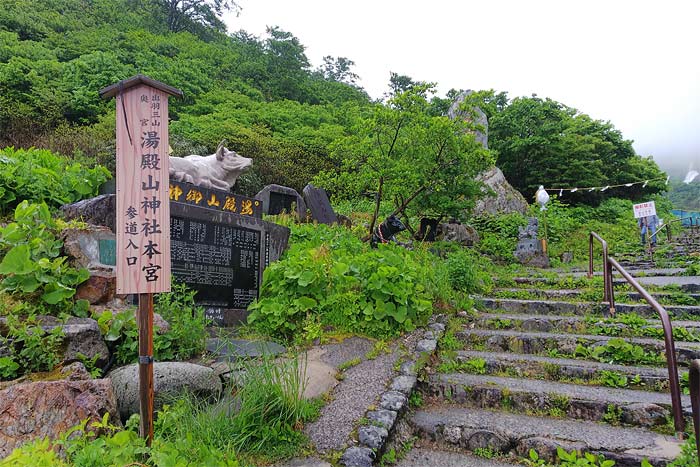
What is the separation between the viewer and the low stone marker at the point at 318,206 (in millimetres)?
11688

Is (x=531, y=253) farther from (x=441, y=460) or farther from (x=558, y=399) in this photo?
(x=441, y=460)

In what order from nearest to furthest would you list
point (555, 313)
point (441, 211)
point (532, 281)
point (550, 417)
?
point (550, 417) → point (555, 313) → point (532, 281) → point (441, 211)

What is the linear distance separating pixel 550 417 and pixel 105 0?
36.0m

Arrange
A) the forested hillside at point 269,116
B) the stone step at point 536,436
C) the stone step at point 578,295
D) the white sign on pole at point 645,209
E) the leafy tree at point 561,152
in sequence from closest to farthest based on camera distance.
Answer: the stone step at point 536,436
the stone step at point 578,295
the forested hillside at point 269,116
the white sign on pole at point 645,209
the leafy tree at point 561,152

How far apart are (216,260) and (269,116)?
16.1 meters

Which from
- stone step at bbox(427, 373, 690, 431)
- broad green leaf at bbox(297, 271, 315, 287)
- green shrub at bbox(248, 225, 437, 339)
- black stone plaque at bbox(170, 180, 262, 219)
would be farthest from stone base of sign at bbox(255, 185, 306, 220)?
stone step at bbox(427, 373, 690, 431)

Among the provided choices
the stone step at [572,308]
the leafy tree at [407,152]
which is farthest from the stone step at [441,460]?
the leafy tree at [407,152]

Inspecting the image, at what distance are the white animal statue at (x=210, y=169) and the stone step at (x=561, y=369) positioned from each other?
200 inches

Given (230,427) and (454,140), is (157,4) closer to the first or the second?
(454,140)

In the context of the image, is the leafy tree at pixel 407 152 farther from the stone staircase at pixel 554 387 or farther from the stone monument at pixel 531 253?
the stone staircase at pixel 554 387

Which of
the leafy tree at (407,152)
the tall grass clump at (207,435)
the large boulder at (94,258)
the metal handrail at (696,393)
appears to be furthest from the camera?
the leafy tree at (407,152)

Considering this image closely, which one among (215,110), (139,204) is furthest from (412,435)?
(215,110)

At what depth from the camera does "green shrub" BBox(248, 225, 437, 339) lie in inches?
210

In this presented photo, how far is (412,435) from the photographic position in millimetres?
3500
